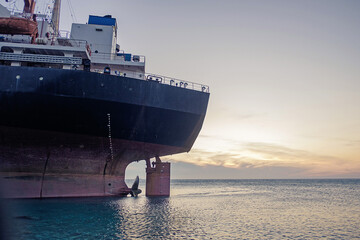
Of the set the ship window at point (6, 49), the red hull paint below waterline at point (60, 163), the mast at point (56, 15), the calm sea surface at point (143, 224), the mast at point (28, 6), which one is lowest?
the calm sea surface at point (143, 224)

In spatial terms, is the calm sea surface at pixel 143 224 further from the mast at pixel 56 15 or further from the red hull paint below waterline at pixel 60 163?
the mast at pixel 56 15

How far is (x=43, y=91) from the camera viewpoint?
16.5 m

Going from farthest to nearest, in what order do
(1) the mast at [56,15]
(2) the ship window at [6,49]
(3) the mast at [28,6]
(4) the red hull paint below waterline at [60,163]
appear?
(1) the mast at [56,15]
(3) the mast at [28,6]
(2) the ship window at [6,49]
(4) the red hull paint below waterline at [60,163]

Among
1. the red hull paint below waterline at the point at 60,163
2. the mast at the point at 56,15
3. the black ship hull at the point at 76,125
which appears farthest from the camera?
the mast at the point at 56,15

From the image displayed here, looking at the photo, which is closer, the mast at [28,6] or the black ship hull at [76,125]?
the black ship hull at [76,125]

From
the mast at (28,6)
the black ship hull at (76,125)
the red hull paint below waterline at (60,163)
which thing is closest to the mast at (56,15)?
the mast at (28,6)

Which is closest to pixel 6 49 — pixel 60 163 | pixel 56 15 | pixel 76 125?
pixel 76 125

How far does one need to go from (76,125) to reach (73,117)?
0.63m

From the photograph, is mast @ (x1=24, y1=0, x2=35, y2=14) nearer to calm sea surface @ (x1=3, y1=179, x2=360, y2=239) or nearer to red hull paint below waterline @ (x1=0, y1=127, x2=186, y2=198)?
red hull paint below waterline @ (x1=0, y1=127, x2=186, y2=198)

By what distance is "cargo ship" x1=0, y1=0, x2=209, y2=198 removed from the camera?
1662 centimetres

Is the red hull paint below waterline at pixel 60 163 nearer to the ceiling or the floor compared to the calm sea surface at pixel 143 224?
nearer to the ceiling

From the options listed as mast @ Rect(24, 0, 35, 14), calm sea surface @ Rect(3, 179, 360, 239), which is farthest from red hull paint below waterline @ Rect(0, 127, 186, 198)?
mast @ Rect(24, 0, 35, 14)

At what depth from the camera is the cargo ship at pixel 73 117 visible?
54.5 feet

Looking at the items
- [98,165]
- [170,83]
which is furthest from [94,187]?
[170,83]
